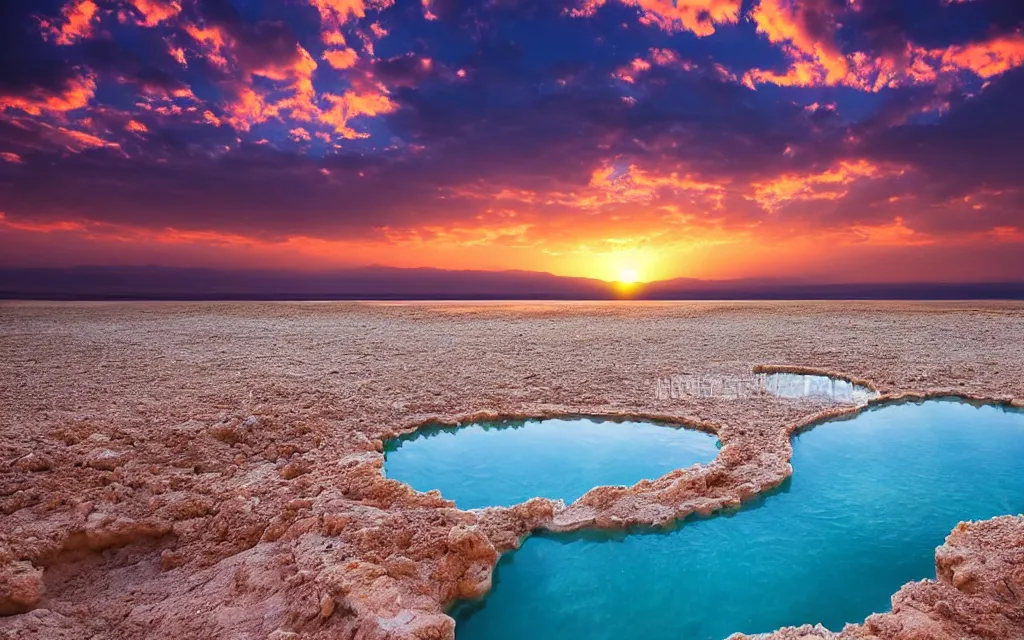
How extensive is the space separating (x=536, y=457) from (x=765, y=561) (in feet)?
11.4

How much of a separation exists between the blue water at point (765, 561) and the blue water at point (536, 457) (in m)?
0.47

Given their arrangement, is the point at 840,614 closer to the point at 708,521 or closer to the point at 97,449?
the point at 708,521

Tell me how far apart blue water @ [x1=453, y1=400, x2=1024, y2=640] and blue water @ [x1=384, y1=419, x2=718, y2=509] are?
468mm

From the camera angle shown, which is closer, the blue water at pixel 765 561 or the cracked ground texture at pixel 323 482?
the cracked ground texture at pixel 323 482

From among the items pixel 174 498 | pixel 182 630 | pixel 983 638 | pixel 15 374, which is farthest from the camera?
pixel 15 374

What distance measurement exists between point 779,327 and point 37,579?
72.8 ft

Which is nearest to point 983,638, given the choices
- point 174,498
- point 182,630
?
point 182,630

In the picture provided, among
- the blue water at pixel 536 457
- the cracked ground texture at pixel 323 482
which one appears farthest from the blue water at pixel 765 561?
the blue water at pixel 536 457

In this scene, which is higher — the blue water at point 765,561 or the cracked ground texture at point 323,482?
the cracked ground texture at point 323,482

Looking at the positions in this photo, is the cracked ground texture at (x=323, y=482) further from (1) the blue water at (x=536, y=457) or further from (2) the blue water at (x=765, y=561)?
(1) the blue water at (x=536, y=457)

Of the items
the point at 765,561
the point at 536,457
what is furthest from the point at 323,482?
the point at 765,561

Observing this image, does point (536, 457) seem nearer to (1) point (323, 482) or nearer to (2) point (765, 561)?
(1) point (323, 482)

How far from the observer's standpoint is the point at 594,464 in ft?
25.1

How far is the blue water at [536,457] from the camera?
276 inches
